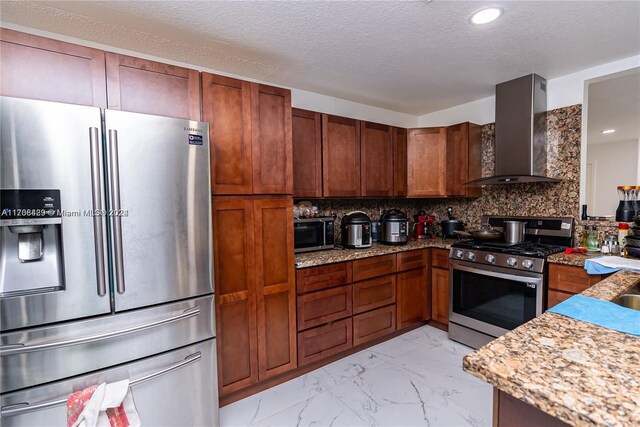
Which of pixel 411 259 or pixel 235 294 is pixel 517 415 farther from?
pixel 411 259

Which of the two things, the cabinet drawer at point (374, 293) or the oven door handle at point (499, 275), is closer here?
the oven door handle at point (499, 275)

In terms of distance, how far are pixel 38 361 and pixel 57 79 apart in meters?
1.31

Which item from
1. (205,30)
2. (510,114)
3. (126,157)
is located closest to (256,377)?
(126,157)

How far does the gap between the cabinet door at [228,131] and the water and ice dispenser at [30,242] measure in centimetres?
79

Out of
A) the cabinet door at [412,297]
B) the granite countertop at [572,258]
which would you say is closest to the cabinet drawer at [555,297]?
the granite countertop at [572,258]

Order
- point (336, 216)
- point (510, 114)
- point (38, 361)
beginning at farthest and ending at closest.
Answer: point (336, 216)
point (510, 114)
point (38, 361)

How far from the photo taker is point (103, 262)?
141cm

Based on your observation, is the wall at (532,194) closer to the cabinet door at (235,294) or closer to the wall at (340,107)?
the wall at (340,107)

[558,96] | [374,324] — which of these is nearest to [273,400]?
[374,324]

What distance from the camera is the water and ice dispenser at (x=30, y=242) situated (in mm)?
1237

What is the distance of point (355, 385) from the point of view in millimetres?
2236

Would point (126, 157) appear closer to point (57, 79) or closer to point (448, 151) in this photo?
point (57, 79)

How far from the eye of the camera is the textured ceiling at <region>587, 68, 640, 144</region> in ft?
9.58

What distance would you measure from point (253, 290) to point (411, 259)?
1688 mm
